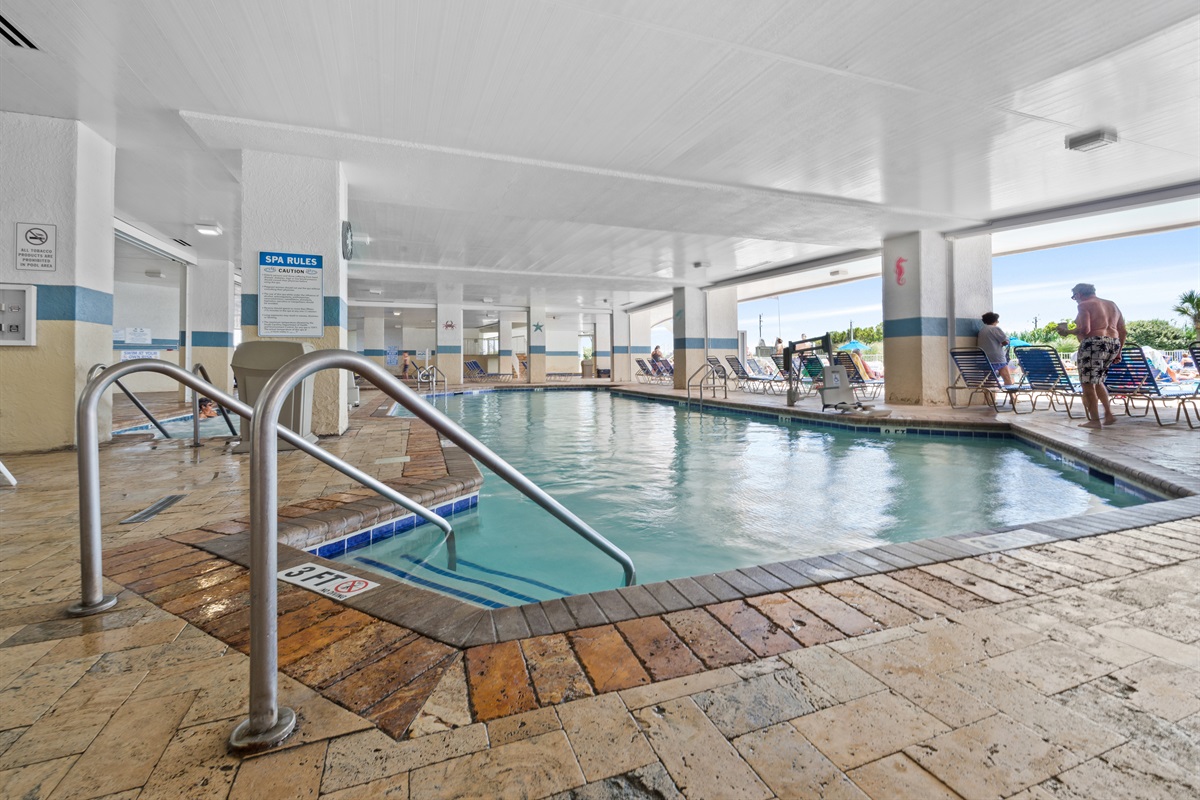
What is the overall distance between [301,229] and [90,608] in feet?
→ 13.9

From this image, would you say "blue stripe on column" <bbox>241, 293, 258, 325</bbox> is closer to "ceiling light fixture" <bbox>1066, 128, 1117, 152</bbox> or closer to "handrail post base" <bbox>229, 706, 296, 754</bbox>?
"handrail post base" <bbox>229, 706, 296, 754</bbox>

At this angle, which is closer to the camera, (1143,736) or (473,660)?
(1143,736)

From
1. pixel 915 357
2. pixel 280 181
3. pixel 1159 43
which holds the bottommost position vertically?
pixel 915 357

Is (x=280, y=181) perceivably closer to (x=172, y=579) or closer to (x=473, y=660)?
(x=172, y=579)

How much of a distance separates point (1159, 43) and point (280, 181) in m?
6.57

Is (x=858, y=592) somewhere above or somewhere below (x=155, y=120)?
below

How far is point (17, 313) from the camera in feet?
13.8

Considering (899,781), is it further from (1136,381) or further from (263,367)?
(1136,381)

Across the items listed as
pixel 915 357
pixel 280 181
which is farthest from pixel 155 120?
pixel 915 357

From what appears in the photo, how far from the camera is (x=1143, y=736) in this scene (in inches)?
38.1

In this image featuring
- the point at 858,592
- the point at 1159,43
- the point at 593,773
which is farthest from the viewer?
the point at 1159,43

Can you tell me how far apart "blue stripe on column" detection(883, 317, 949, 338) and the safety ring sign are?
28.7 feet

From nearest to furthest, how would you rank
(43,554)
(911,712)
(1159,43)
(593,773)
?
(593,773) → (911,712) → (43,554) → (1159,43)

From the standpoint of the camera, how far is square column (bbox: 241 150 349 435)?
4727mm
